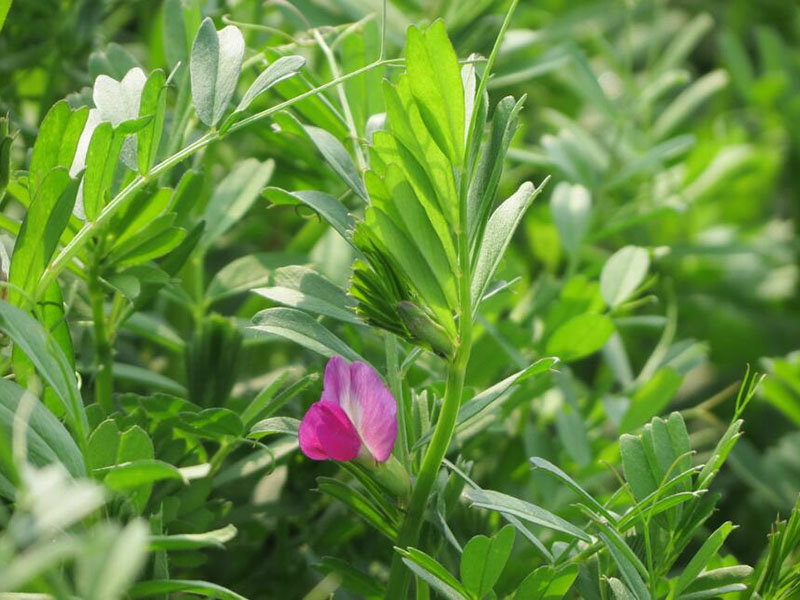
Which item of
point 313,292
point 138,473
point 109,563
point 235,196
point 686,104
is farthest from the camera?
point 686,104

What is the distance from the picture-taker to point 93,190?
0.40 meters

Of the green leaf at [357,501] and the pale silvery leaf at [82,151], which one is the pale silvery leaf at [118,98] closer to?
the pale silvery leaf at [82,151]

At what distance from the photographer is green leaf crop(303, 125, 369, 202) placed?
16.7 inches

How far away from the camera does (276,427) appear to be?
1.28ft

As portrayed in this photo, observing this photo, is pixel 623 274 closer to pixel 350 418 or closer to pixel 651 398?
pixel 651 398

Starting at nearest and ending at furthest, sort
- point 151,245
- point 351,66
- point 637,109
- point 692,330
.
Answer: point 151,245 → point 351,66 → point 637,109 → point 692,330

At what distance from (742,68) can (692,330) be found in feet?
0.92

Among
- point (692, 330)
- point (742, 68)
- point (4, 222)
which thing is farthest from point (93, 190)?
point (742, 68)

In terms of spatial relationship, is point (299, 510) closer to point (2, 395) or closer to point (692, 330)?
point (2, 395)

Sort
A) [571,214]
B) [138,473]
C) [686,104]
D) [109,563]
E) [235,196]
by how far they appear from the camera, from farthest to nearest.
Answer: [686,104]
[571,214]
[235,196]
[138,473]
[109,563]

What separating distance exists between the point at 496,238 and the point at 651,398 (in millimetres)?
202

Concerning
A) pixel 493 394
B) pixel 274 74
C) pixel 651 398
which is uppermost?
pixel 274 74

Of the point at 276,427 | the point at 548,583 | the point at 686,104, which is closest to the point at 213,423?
the point at 276,427

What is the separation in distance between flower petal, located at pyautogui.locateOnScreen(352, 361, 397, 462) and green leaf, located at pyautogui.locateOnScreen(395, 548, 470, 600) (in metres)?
0.04
